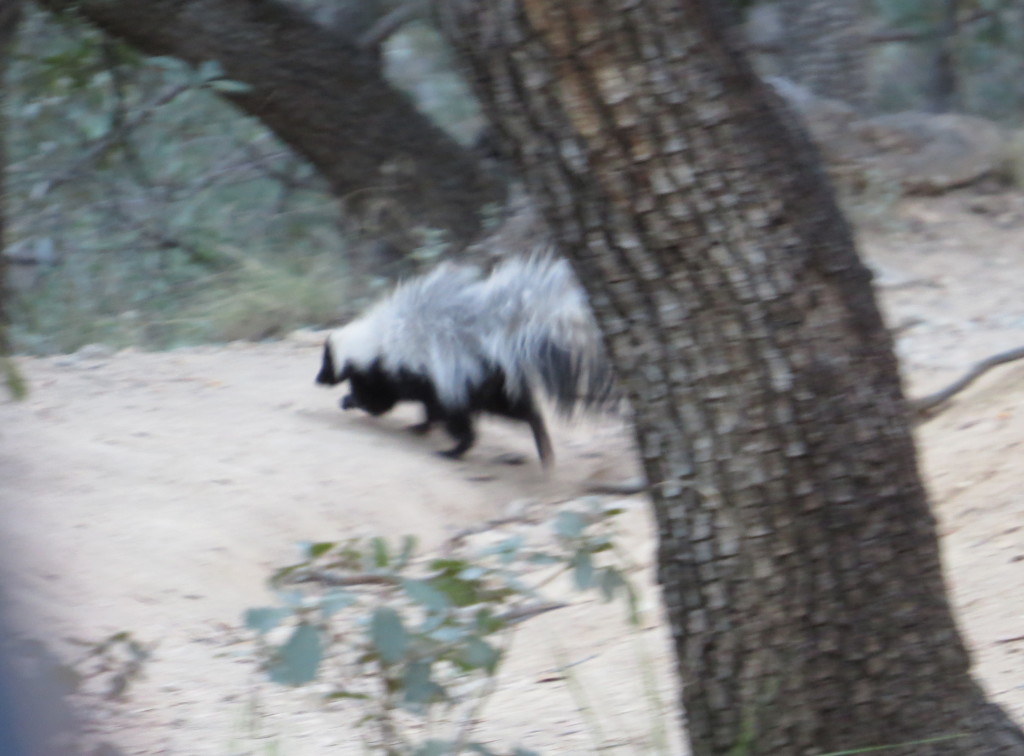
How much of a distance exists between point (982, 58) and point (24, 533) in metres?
11.6

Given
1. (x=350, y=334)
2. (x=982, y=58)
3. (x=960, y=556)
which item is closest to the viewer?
(x=960, y=556)

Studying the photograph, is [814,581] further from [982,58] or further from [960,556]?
[982,58]

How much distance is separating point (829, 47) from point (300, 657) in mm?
9002

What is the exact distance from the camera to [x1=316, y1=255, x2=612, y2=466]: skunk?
5855 mm

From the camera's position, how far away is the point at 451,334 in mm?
6156

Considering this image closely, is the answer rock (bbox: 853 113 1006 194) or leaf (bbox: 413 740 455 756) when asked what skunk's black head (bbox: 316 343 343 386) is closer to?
leaf (bbox: 413 740 455 756)

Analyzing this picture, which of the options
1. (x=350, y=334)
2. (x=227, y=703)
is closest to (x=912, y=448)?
(x=227, y=703)

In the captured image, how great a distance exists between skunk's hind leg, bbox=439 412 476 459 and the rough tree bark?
3.89 meters

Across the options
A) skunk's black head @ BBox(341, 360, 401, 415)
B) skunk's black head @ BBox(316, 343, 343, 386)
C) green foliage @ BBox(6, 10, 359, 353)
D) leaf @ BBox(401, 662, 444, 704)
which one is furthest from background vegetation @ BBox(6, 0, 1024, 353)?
leaf @ BBox(401, 662, 444, 704)

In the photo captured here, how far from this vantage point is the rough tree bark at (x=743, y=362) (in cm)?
230

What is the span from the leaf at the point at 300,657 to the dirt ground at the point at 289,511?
15.5 inches

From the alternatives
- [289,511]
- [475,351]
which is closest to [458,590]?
[289,511]

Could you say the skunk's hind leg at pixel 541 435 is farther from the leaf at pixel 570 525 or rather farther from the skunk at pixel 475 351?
the leaf at pixel 570 525

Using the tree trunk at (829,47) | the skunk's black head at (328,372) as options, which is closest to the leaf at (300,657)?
the skunk's black head at (328,372)
